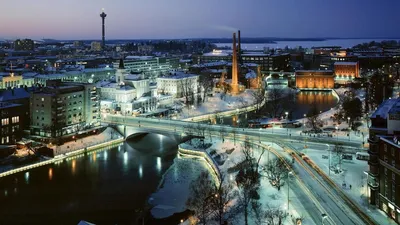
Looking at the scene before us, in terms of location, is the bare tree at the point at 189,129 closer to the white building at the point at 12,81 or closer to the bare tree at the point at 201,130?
the bare tree at the point at 201,130

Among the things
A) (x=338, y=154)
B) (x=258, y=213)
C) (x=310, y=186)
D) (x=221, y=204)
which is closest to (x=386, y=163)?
(x=310, y=186)

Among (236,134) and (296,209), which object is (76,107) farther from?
(296,209)

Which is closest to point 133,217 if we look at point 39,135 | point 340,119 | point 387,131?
point 387,131

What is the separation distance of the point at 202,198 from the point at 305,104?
19.9 metres

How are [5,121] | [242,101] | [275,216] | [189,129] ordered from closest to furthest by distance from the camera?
[275,216] < [5,121] < [189,129] < [242,101]

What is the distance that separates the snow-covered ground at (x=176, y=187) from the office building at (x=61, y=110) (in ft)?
18.2

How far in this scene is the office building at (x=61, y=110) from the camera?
1883 cm

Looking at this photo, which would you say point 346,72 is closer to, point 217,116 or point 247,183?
point 217,116

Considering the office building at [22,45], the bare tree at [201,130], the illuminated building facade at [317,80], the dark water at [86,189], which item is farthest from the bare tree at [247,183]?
the office building at [22,45]

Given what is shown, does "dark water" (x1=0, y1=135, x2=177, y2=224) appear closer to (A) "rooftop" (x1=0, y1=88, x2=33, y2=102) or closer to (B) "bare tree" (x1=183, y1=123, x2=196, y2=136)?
(B) "bare tree" (x1=183, y1=123, x2=196, y2=136)

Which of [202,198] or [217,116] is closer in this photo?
[202,198]

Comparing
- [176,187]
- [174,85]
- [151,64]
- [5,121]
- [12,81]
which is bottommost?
[176,187]

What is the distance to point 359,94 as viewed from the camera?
105 feet

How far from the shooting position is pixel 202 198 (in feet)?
36.7
